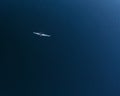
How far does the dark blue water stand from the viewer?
1590 mm

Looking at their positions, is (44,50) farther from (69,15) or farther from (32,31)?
(69,15)

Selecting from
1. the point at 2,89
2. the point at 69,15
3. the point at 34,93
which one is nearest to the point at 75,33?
the point at 69,15

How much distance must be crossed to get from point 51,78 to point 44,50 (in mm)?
210

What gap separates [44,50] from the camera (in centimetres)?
161

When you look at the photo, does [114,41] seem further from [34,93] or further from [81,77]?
[34,93]

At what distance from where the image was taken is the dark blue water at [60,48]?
1.59m

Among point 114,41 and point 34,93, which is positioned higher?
point 114,41

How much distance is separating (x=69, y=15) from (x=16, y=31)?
0.41 metres

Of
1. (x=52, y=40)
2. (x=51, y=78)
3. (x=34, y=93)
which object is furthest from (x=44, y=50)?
(x=34, y=93)

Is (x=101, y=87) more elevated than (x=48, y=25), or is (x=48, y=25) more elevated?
(x=48, y=25)

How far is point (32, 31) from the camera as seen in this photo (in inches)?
62.8

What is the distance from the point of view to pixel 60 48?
64.0 inches

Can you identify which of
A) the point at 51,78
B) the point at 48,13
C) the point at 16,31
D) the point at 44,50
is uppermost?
the point at 48,13

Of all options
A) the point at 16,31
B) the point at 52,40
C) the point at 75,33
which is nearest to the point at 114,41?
the point at 75,33
